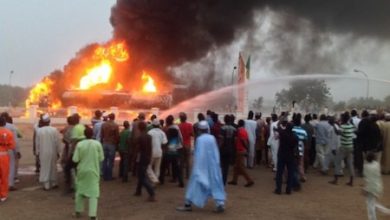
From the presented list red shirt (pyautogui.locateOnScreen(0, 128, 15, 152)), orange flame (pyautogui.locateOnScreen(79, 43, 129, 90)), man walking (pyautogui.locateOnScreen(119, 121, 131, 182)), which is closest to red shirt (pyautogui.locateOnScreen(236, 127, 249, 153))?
man walking (pyautogui.locateOnScreen(119, 121, 131, 182))

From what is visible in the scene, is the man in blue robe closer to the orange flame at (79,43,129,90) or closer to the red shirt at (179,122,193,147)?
the red shirt at (179,122,193,147)

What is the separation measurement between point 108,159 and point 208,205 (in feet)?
11.6

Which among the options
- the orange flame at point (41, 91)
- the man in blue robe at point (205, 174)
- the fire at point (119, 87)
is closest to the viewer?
the man in blue robe at point (205, 174)

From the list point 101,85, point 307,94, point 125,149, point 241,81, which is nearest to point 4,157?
point 125,149

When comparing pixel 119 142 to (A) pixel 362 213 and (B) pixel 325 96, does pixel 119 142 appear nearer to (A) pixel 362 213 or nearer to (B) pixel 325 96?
(A) pixel 362 213

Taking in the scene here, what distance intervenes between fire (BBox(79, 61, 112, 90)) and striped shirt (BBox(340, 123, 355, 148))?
34.4 meters

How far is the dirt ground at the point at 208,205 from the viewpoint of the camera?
30.9 ft

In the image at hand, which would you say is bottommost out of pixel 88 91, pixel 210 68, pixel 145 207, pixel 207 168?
pixel 145 207

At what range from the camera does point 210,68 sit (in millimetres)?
47938

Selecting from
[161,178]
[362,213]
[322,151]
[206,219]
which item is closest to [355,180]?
[322,151]

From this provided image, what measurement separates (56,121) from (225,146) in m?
23.6

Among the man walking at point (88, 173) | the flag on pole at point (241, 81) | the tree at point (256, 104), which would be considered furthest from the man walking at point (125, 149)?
the tree at point (256, 104)

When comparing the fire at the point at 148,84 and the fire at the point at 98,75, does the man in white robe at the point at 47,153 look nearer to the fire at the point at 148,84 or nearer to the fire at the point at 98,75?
the fire at the point at 148,84

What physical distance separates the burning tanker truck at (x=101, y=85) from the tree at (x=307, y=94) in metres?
27.7
